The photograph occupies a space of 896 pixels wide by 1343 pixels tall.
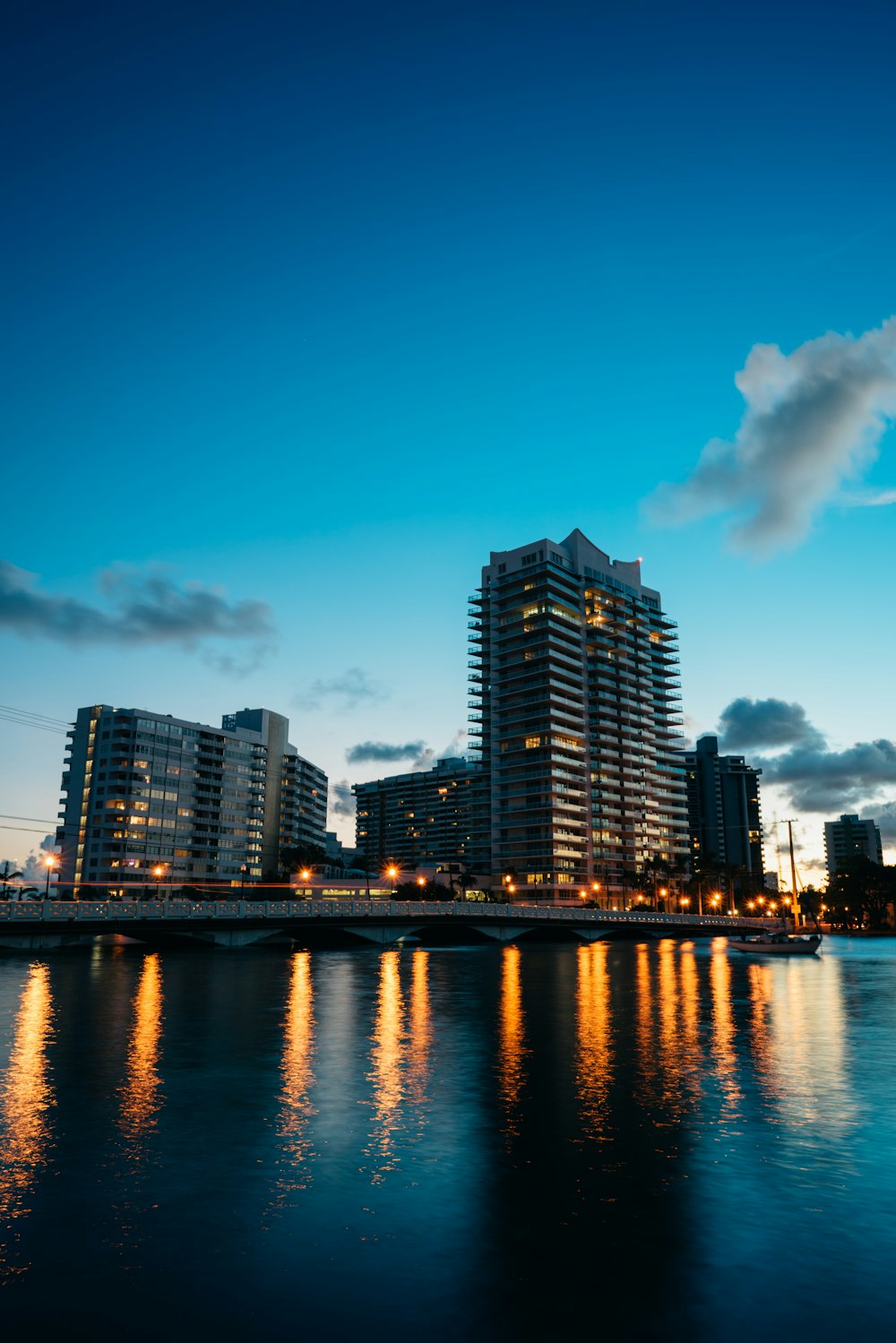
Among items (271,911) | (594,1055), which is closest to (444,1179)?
(594,1055)

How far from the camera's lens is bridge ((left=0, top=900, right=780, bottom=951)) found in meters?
87.0

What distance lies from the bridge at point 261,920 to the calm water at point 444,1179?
48.2 metres

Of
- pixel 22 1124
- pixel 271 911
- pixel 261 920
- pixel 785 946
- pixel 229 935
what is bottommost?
pixel 785 946

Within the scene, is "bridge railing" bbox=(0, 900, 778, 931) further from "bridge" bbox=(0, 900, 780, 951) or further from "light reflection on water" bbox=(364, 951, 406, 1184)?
"light reflection on water" bbox=(364, 951, 406, 1184)

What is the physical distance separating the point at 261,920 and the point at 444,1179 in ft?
290

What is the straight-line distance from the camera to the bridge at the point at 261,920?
285ft

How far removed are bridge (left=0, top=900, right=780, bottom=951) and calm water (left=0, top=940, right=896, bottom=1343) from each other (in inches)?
1896

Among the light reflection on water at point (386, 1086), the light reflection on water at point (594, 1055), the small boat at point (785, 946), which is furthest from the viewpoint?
the small boat at point (785, 946)

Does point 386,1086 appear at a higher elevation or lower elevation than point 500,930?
higher

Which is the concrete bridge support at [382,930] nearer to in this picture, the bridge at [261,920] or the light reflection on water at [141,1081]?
the bridge at [261,920]

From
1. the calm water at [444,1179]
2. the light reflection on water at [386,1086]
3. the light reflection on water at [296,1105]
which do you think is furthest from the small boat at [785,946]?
the light reflection on water at [296,1105]

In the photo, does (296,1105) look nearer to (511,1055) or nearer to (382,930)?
(511,1055)

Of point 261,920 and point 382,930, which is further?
point 382,930

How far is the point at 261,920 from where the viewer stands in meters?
→ 103
